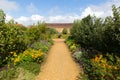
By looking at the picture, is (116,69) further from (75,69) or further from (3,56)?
(3,56)

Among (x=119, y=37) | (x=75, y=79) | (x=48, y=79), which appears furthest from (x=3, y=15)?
(x=119, y=37)

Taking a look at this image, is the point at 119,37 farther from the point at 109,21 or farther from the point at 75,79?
the point at 75,79

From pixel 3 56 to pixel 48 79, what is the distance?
3217mm

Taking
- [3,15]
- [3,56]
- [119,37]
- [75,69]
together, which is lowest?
[75,69]

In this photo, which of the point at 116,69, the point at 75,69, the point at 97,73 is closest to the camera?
the point at 116,69

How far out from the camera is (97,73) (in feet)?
32.6

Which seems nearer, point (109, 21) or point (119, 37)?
point (119, 37)

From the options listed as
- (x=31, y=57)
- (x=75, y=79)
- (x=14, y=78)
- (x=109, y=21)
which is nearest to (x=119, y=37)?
(x=109, y=21)

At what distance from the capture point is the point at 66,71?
13.5m

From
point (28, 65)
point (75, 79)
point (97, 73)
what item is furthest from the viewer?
point (28, 65)

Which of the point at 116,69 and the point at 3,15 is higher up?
the point at 3,15

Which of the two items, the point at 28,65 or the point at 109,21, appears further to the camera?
the point at 28,65

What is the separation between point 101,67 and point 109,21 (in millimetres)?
2305

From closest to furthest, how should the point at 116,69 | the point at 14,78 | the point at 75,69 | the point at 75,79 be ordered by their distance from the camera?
1. the point at 116,69
2. the point at 14,78
3. the point at 75,79
4. the point at 75,69
